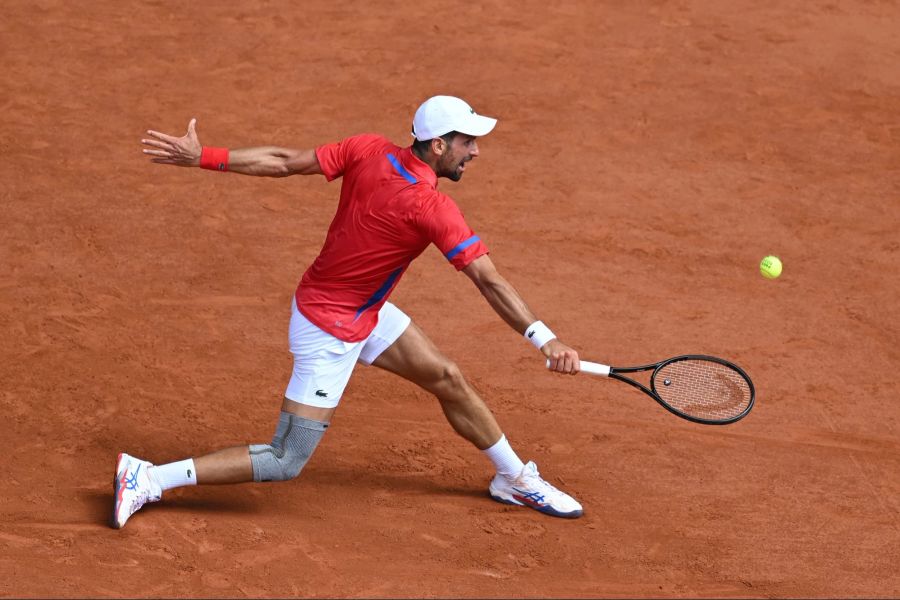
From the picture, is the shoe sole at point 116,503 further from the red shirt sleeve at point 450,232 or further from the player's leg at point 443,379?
the red shirt sleeve at point 450,232

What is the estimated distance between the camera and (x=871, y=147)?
10742 millimetres

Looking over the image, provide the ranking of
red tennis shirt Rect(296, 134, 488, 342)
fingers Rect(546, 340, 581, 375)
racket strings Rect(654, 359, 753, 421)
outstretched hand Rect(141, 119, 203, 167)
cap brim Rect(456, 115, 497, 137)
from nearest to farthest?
fingers Rect(546, 340, 581, 375), red tennis shirt Rect(296, 134, 488, 342), cap brim Rect(456, 115, 497, 137), outstretched hand Rect(141, 119, 203, 167), racket strings Rect(654, 359, 753, 421)

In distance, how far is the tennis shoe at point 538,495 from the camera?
634 cm

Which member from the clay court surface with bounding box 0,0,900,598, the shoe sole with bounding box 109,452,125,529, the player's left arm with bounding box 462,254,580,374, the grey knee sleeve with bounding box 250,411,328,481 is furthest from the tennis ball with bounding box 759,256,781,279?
the shoe sole with bounding box 109,452,125,529

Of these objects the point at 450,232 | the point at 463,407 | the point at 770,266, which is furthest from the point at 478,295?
the point at 450,232

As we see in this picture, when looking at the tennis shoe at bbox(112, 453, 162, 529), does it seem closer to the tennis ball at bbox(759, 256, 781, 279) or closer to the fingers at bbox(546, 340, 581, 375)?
the fingers at bbox(546, 340, 581, 375)

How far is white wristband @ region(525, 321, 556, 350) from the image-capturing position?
18.0ft

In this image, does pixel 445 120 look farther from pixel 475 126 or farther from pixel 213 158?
pixel 213 158

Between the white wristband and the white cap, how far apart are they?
97cm

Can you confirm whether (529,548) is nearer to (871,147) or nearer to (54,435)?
(54,435)

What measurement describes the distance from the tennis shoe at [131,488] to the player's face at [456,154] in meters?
2.11

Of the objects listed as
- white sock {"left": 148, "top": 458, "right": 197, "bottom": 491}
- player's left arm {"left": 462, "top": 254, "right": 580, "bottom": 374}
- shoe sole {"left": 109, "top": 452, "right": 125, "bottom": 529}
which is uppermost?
player's left arm {"left": 462, "top": 254, "right": 580, "bottom": 374}

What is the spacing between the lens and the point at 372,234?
5.75 metres

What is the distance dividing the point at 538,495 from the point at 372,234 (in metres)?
1.72
